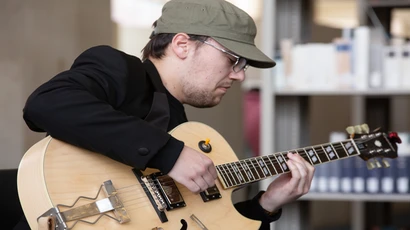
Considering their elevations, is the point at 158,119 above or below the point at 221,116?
above

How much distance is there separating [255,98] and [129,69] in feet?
11.3

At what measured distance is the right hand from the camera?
1450 mm

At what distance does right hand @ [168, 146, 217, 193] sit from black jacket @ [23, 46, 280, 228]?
0.02 metres

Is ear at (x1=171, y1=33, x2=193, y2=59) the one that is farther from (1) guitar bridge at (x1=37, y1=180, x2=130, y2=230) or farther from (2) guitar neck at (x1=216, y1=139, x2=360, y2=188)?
(1) guitar bridge at (x1=37, y1=180, x2=130, y2=230)

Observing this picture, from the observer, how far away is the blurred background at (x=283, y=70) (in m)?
2.09

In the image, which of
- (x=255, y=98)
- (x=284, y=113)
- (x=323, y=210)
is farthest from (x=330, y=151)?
(x=323, y=210)

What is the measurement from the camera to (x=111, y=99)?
157 cm

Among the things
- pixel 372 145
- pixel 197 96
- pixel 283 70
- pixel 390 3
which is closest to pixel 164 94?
pixel 197 96

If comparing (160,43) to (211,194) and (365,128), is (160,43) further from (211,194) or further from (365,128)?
(365,128)

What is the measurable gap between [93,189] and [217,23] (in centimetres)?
58

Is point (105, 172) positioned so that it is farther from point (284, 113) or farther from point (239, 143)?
point (239, 143)

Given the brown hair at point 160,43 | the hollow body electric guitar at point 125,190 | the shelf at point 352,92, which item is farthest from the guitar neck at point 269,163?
the shelf at point 352,92

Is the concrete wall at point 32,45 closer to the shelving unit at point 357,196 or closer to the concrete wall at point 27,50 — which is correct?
the concrete wall at point 27,50

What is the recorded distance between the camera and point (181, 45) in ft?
5.82
